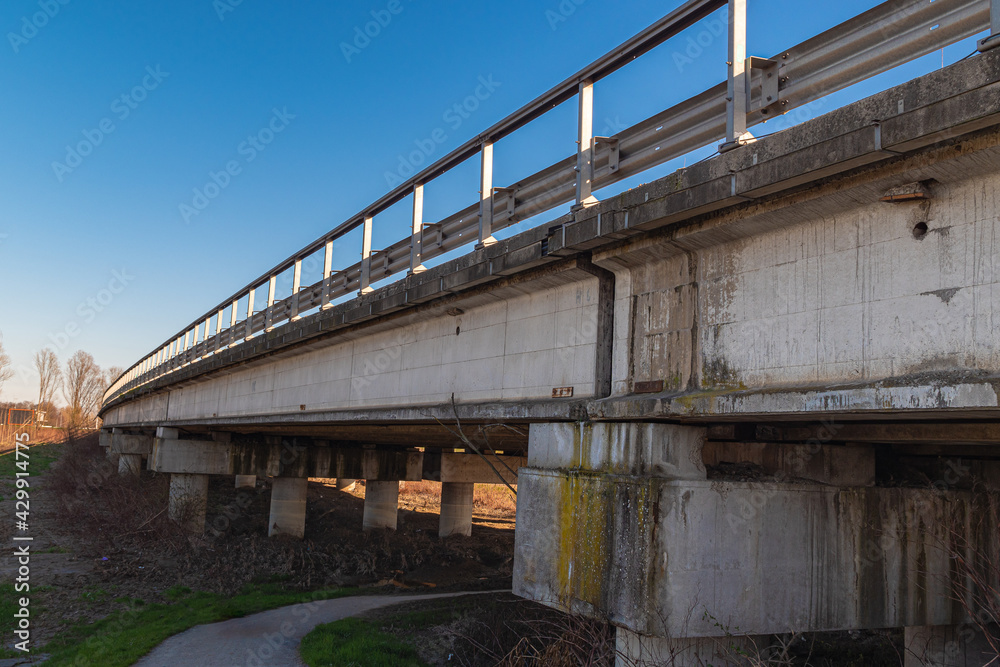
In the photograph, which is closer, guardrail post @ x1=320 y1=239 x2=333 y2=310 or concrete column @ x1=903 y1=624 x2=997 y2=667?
concrete column @ x1=903 y1=624 x2=997 y2=667

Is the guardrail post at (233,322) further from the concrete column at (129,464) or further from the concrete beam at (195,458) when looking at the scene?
the concrete column at (129,464)

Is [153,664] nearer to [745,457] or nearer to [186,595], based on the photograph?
[186,595]

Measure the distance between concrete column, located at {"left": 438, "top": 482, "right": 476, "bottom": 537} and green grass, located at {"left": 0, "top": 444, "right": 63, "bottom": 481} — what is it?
53.2 feet

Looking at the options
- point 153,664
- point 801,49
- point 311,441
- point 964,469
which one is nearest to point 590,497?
point 801,49

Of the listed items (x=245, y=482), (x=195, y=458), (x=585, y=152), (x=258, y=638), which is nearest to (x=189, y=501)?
(x=195, y=458)

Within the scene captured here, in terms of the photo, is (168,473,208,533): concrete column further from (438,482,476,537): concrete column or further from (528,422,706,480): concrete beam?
(528,422,706,480): concrete beam

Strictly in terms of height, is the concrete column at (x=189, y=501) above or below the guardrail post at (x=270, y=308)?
below

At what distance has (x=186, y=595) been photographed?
16.2m

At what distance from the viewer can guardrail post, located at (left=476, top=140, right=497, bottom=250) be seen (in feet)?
26.7

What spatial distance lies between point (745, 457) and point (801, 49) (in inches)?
129

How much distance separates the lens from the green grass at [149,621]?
37.2 feet

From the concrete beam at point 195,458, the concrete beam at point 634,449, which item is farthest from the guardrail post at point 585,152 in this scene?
the concrete beam at point 195,458

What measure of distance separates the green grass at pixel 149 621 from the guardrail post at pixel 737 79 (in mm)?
10666

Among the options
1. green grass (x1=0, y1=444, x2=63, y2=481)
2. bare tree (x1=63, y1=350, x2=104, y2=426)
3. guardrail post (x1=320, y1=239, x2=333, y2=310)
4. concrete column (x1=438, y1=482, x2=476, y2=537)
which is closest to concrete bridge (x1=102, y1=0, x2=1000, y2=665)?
guardrail post (x1=320, y1=239, x2=333, y2=310)
